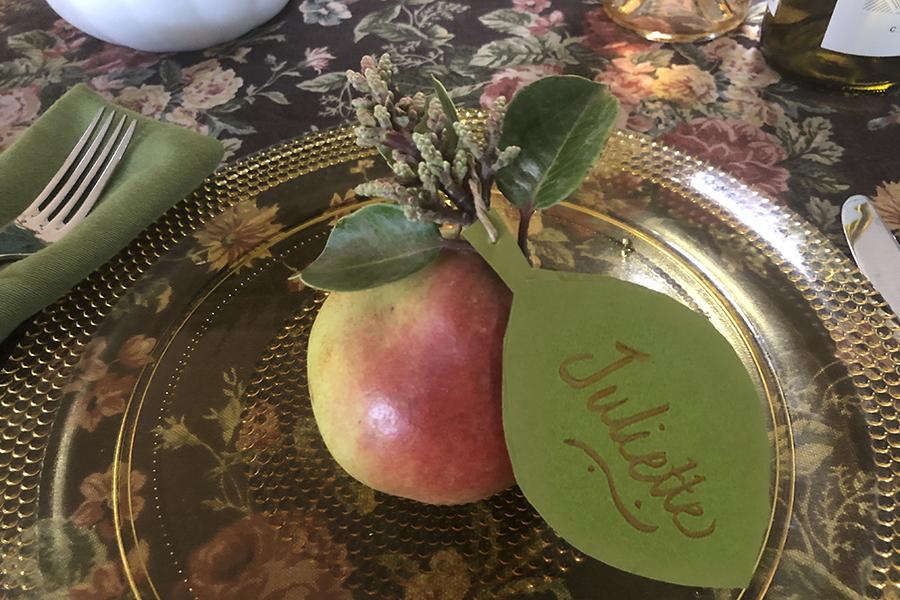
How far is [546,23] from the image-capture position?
0.79 metres

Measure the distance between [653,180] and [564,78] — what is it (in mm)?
219

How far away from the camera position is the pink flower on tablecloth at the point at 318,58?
74 centimetres

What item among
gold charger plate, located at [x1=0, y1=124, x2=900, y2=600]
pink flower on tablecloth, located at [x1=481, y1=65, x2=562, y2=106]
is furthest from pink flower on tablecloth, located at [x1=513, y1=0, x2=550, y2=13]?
gold charger plate, located at [x1=0, y1=124, x2=900, y2=600]

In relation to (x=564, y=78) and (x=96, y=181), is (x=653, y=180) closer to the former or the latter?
(x=564, y=78)

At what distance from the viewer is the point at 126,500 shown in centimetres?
38

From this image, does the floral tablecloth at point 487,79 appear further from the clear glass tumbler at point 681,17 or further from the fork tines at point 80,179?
the fork tines at point 80,179

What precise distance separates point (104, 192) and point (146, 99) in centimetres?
22

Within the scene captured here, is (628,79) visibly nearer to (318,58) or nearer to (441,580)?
(318,58)

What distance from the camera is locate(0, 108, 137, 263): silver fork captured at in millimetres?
495

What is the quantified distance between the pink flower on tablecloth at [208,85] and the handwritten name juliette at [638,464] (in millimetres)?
528

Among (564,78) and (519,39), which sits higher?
(564,78)

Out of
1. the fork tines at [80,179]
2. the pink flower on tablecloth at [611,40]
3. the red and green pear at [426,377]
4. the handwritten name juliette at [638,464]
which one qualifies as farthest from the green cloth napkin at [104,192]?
the pink flower on tablecloth at [611,40]

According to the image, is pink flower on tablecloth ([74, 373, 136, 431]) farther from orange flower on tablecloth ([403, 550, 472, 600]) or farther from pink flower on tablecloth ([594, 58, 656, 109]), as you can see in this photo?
pink flower on tablecloth ([594, 58, 656, 109])

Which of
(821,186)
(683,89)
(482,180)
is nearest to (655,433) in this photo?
(482,180)
